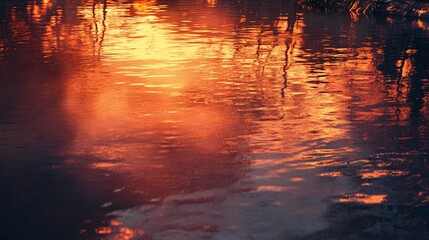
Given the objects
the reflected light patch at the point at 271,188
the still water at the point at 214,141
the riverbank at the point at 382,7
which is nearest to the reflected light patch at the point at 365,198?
the still water at the point at 214,141

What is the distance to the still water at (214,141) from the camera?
6816mm

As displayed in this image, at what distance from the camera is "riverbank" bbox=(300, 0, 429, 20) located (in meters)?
32.7

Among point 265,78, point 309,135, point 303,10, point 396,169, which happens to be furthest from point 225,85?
point 303,10

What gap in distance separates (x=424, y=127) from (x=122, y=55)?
1021cm

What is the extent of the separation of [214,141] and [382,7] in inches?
1094

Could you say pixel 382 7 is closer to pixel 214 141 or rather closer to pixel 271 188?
pixel 214 141

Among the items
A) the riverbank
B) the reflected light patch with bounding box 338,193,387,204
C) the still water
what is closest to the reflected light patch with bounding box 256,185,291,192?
the still water

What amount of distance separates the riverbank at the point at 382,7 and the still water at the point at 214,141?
11.7m

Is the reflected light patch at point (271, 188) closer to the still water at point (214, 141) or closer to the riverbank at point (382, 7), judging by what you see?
the still water at point (214, 141)

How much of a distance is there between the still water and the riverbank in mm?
11712

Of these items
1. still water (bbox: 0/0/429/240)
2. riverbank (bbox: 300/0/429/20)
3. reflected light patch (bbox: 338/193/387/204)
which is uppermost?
reflected light patch (bbox: 338/193/387/204)

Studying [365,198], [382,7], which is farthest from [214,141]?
[382,7]

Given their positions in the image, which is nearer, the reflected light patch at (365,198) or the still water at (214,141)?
the still water at (214,141)

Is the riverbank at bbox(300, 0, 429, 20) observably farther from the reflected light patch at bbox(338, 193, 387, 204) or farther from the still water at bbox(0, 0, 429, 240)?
the reflected light patch at bbox(338, 193, 387, 204)
